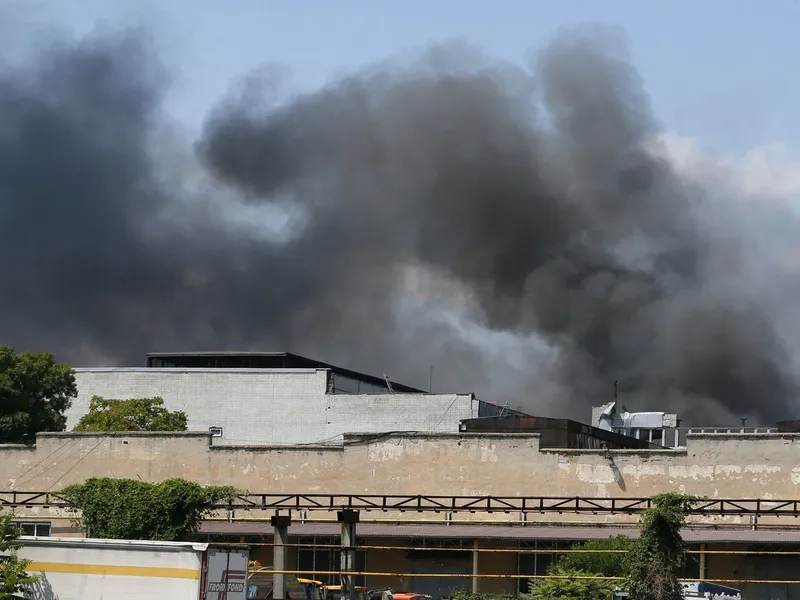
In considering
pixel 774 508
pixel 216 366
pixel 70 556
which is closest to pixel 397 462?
pixel 774 508

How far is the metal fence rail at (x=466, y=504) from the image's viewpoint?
4072 centimetres

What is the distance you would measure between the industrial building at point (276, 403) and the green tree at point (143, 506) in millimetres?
29526

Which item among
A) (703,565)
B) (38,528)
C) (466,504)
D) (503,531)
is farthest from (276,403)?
(703,565)

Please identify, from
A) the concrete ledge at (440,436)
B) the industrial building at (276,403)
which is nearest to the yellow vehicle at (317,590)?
the concrete ledge at (440,436)

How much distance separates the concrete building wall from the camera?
246ft

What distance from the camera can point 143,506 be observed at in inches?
1667

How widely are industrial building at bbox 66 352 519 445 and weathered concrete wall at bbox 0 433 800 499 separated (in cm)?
2459

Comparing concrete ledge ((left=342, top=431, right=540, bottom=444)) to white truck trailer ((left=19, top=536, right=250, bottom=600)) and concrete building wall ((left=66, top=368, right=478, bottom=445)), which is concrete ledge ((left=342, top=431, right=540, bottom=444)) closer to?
white truck trailer ((left=19, top=536, right=250, bottom=600))

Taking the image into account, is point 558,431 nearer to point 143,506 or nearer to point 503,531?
point 503,531

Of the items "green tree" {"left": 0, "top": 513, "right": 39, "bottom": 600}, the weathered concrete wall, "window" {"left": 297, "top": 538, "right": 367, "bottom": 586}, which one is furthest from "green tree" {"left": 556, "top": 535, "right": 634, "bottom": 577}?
"green tree" {"left": 0, "top": 513, "right": 39, "bottom": 600}

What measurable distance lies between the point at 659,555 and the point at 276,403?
1915 inches

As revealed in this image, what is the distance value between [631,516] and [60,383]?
3489 cm

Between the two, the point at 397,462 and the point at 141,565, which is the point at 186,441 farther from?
the point at 141,565

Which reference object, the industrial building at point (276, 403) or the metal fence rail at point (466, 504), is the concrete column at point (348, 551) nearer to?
the metal fence rail at point (466, 504)
